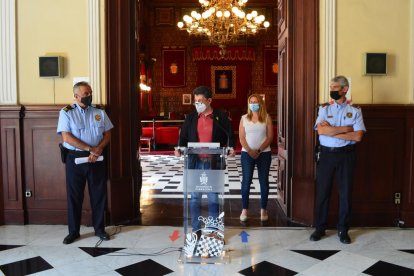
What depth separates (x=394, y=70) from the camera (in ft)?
15.4

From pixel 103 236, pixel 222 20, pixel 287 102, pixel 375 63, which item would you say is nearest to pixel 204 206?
pixel 103 236

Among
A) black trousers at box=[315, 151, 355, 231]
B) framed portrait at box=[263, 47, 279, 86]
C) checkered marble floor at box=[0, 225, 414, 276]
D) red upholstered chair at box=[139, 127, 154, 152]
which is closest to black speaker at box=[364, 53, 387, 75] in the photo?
black trousers at box=[315, 151, 355, 231]

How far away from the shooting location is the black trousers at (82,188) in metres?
4.12

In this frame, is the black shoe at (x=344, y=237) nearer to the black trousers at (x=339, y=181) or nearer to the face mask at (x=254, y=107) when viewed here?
the black trousers at (x=339, y=181)

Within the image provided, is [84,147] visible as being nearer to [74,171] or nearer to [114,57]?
[74,171]

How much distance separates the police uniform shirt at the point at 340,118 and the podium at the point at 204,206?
1.24 meters

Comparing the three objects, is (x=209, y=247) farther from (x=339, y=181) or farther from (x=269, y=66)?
(x=269, y=66)

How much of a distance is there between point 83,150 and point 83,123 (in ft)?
0.87

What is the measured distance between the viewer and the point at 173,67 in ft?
55.8

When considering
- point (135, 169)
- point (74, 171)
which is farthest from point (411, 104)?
point (74, 171)

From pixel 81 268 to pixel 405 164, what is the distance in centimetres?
350

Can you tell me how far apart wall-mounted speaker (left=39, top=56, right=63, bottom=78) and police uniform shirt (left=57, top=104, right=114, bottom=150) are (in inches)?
31.4

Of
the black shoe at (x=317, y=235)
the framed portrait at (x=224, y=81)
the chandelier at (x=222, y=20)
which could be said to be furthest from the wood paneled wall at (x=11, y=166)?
the framed portrait at (x=224, y=81)

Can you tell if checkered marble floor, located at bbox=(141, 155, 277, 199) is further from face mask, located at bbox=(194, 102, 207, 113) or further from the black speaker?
face mask, located at bbox=(194, 102, 207, 113)
